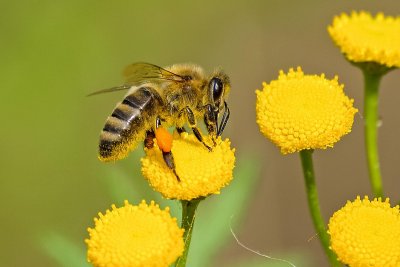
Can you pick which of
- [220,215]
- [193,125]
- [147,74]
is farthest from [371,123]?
[147,74]

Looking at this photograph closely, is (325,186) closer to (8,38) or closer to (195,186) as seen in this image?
(8,38)

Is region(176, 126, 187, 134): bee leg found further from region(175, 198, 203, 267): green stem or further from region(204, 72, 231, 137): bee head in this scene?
region(175, 198, 203, 267): green stem

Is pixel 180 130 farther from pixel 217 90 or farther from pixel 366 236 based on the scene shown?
pixel 366 236

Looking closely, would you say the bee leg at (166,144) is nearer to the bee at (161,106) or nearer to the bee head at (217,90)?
the bee at (161,106)

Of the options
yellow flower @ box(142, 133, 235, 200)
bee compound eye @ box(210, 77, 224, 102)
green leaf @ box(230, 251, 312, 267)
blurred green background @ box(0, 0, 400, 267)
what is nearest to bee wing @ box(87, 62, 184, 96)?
bee compound eye @ box(210, 77, 224, 102)

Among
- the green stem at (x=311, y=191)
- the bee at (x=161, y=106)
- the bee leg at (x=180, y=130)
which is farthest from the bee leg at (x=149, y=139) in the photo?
the green stem at (x=311, y=191)

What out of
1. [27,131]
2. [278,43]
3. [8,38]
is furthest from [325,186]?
[8,38]

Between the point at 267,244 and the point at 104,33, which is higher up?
the point at 104,33
